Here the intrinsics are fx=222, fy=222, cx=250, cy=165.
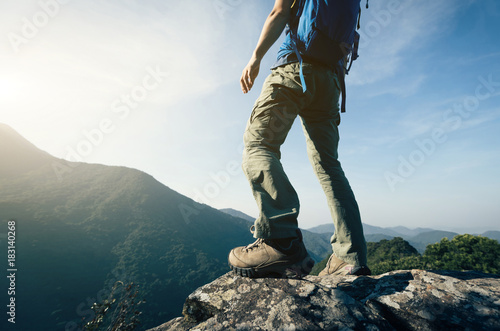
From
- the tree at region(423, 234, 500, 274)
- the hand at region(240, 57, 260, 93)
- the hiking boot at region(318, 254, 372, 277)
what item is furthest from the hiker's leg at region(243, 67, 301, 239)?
the tree at region(423, 234, 500, 274)

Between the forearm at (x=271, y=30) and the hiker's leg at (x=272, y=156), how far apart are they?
7.3 inches

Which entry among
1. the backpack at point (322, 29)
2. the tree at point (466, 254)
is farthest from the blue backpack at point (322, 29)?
the tree at point (466, 254)

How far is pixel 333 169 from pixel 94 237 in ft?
146

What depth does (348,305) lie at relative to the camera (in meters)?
1.13

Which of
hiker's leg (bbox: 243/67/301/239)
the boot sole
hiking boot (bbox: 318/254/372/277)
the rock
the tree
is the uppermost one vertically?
hiker's leg (bbox: 243/67/301/239)

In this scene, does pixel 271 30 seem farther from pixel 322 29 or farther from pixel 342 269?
pixel 342 269

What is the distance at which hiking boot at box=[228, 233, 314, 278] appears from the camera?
4.66 feet

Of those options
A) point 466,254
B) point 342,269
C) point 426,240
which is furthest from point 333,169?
point 426,240

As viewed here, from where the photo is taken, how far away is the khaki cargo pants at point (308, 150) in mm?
1435

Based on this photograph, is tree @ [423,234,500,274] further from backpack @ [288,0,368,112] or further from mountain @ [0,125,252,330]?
mountain @ [0,125,252,330]

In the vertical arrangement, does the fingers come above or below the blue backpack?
below

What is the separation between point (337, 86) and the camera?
71.8 inches

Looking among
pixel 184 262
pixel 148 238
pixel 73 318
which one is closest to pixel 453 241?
pixel 73 318

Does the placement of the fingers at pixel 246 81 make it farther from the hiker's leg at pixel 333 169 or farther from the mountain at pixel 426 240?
the mountain at pixel 426 240
